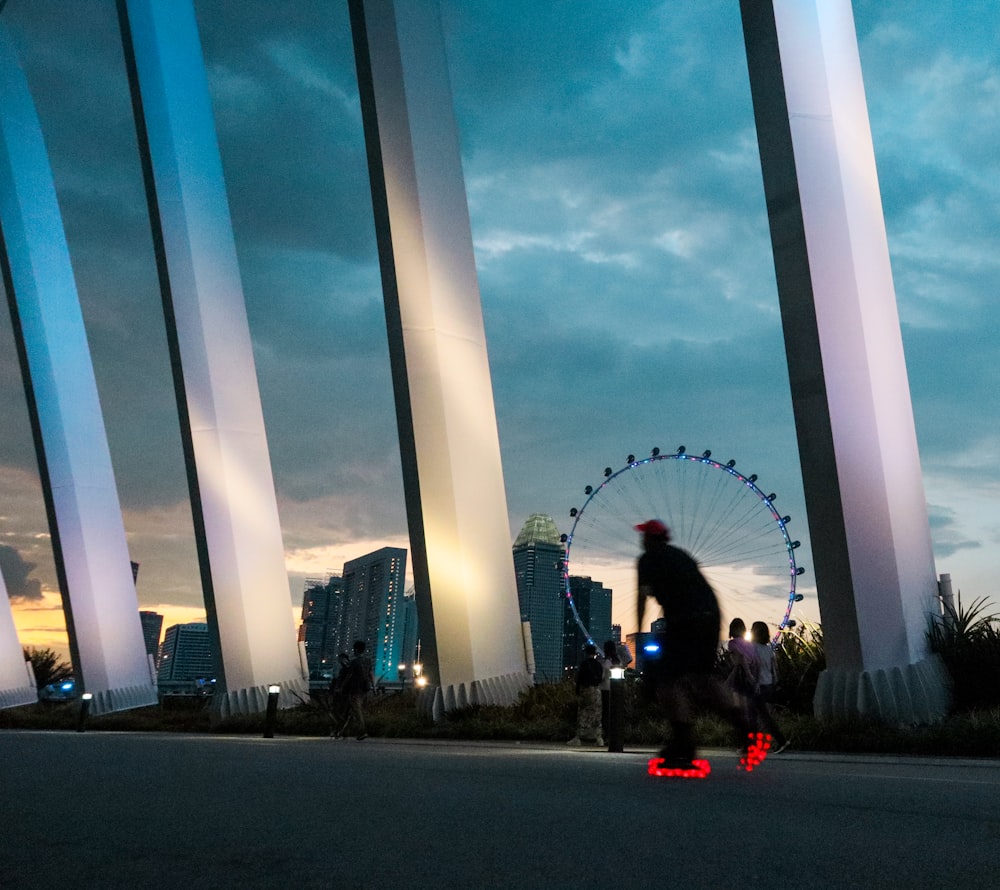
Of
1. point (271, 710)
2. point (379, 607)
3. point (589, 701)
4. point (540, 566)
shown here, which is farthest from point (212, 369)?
point (379, 607)

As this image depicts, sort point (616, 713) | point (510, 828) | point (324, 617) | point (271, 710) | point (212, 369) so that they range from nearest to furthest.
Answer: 1. point (510, 828)
2. point (616, 713)
3. point (271, 710)
4. point (212, 369)
5. point (324, 617)

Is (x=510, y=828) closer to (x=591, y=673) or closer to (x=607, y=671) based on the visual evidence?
(x=607, y=671)

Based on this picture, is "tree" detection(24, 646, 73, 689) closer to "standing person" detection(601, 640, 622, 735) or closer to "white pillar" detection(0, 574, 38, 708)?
"white pillar" detection(0, 574, 38, 708)

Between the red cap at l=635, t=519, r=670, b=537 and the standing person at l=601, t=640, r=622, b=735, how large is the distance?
4794 millimetres

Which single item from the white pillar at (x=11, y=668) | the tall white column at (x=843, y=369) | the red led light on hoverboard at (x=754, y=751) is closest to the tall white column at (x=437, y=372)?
the tall white column at (x=843, y=369)

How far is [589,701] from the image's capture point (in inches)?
461

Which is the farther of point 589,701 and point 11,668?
point 11,668

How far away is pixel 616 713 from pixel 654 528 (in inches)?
153

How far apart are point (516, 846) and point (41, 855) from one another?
5.39ft

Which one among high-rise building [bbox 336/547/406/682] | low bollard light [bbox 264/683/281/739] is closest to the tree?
low bollard light [bbox 264/683/281/739]

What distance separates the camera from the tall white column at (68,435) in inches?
1078

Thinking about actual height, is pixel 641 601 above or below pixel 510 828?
above

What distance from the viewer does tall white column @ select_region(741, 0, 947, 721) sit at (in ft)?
34.1

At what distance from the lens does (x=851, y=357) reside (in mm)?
10805
